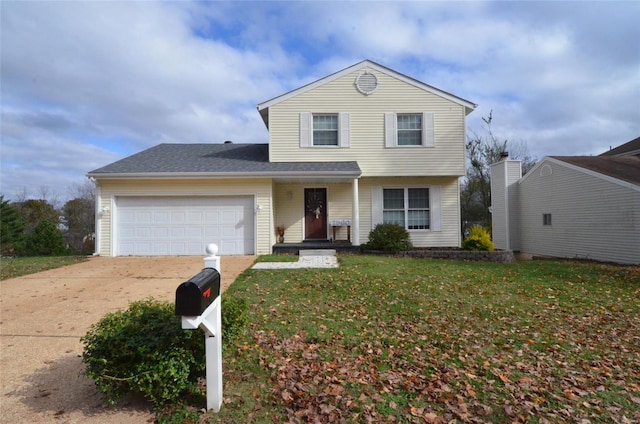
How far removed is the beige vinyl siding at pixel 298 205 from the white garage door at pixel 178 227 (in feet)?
5.53

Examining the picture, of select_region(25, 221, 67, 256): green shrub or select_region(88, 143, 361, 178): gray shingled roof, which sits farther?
select_region(25, 221, 67, 256): green shrub

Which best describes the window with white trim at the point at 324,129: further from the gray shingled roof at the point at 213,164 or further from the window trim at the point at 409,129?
the window trim at the point at 409,129

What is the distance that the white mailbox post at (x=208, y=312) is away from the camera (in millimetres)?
2514

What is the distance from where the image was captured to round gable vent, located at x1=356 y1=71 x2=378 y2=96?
45.3 ft

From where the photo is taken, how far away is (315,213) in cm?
1402

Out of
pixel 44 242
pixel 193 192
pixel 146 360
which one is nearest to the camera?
pixel 146 360

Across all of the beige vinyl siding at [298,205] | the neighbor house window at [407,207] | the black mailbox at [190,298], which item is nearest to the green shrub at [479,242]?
the neighbor house window at [407,207]

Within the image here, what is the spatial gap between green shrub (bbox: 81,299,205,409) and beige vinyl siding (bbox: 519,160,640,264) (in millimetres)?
13727

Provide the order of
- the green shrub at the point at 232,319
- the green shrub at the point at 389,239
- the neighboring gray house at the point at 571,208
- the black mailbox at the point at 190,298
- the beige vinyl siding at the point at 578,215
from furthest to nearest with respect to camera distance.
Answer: the green shrub at the point at 389,239 → the neighboring gray house at the point at 571,208 → the beige vinyl siding at the point at 578,215 → the green shrub at the point at 232,319 → the black mailbox at the point at 190,298

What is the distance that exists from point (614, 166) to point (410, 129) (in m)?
7.87

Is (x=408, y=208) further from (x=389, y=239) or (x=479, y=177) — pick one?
(x=479, y=177)

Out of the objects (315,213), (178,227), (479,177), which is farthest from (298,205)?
(479,177)

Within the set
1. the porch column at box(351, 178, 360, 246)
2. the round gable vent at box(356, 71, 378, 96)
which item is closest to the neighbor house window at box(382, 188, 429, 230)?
the porch column at box(351, 178, 360, 246)

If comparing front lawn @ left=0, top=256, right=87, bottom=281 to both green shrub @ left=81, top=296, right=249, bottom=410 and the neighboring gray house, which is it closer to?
green shrub @ left=81, top=296, right=249, bottom=410
